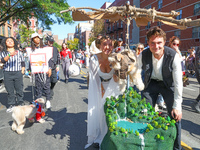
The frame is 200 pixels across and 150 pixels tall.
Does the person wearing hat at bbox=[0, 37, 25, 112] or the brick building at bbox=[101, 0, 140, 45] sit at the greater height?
the brick building at bbox=[101, 0, 140, 45]

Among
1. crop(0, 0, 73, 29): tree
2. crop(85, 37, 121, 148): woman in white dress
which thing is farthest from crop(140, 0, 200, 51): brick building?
crop(85, 37, 121, 148): woman in white dress

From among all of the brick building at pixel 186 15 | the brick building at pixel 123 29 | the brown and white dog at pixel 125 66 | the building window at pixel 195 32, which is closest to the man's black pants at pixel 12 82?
the brown and white dog at pixel 125 66

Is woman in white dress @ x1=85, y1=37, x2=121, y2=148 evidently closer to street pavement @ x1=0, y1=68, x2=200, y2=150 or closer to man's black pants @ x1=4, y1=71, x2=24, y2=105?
street pavement @ x1=0, y1=68, x2=200, y2=150

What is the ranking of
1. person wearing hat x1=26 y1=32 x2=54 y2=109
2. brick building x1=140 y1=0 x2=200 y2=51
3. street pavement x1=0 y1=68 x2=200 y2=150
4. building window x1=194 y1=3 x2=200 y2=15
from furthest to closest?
brick building x1=140 y1=0 x2=200 y2=51 < building window x1=194 y1=3 x2=200 y2=15 < person wearing hat x1=26 y1=32 x2=54 y2=109 < street pavement x1=0 y1=68 x2=200 y2=150

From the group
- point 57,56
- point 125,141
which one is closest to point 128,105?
point 125,141

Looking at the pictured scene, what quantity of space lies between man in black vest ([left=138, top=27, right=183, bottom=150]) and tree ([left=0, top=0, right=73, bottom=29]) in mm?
11641

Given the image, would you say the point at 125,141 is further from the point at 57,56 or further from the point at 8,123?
the point at 57,56

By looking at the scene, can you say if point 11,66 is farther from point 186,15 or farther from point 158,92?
point 186,15

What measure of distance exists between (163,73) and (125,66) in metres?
0.68

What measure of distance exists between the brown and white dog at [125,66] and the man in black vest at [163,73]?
1.10 ft

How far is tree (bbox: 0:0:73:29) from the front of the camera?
1223 centimetres

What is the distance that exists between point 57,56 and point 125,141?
4.59m

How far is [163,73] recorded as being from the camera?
7.89 feet

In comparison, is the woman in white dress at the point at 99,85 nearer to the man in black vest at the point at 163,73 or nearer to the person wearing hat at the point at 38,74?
the man in black vest at the point at 163,73
